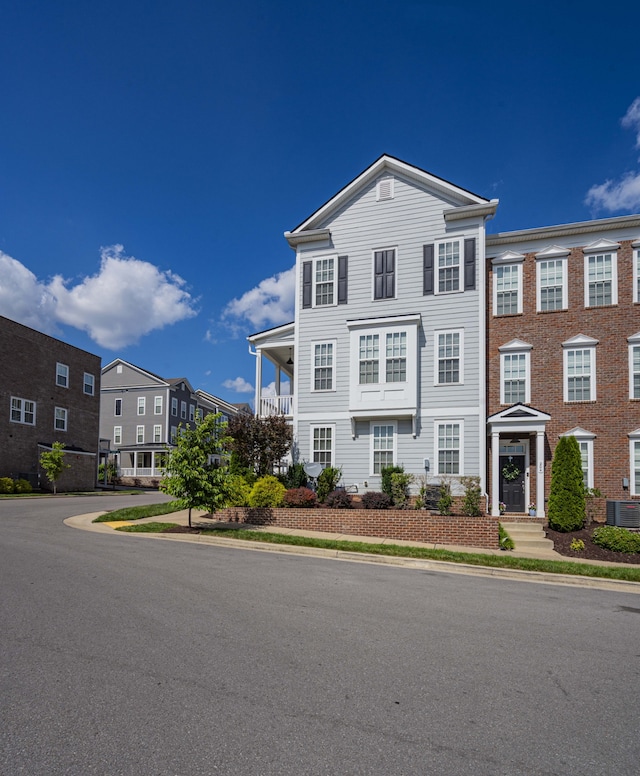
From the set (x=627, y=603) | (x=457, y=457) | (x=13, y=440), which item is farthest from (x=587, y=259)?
(x=13, y=440)

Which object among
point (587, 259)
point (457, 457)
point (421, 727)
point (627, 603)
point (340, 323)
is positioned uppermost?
point (587, 259)

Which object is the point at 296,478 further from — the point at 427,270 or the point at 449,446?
the point at 427,270

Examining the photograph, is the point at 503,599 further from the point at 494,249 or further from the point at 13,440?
the point at 13,440

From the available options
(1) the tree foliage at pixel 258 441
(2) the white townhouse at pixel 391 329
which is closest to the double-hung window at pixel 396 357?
(2) the white townhouse at pixel 391 329

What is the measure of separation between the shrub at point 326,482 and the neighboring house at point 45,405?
70.2ft

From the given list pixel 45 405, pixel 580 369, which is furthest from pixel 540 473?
pixel 45 405

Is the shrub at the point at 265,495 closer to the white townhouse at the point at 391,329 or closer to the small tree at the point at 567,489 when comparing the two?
the white townhouse at the point at 391,329

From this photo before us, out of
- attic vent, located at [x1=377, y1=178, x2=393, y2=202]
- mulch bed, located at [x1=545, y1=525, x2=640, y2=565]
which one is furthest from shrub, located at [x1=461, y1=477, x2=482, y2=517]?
attic vent, located at [x1=377, y1=178, x2=393, y2=202]

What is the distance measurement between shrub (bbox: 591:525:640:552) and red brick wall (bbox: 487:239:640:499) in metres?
3.56

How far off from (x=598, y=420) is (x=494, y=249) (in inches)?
265

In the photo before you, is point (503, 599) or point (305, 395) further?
point (305, 395)

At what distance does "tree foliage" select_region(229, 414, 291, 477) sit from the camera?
1873 cm

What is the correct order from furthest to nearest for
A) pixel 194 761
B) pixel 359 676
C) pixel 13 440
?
pixel 13 440
pixel 359 676
pixel 194 761

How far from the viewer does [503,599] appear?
8578 millimetres
